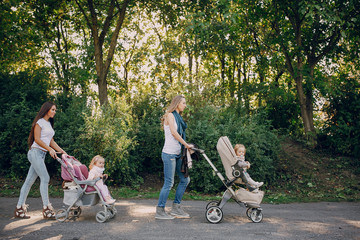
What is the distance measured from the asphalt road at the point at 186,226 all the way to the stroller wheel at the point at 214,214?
111mm

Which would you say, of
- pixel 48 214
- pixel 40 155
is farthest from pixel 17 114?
pixel 48 214

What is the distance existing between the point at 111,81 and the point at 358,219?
18.9 meters

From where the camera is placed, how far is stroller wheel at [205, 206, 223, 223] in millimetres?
6035

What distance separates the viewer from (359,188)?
10.9m

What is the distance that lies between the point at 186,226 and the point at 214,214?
1.95 feet

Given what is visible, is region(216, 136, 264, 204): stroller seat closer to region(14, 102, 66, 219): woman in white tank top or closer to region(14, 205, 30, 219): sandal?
region(14, 102, 66, 219): woman in white tank top

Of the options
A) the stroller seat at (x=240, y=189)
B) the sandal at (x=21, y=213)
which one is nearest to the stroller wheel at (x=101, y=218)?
the sandal at (x=21, y=213)

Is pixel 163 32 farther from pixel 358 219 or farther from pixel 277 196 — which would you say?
pixel 358 219

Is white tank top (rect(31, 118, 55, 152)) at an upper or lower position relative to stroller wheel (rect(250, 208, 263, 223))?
upper

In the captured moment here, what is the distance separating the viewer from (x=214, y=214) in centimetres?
605

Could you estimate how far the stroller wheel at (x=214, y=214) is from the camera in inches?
238

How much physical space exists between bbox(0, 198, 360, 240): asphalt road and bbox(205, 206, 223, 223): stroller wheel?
11cm

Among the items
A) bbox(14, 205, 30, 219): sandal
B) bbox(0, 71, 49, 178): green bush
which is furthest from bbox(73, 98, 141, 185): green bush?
bbox(14, 205, 30, 219): sandal

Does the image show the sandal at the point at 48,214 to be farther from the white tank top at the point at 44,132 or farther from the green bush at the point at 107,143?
the green bush at the point at 107,143
